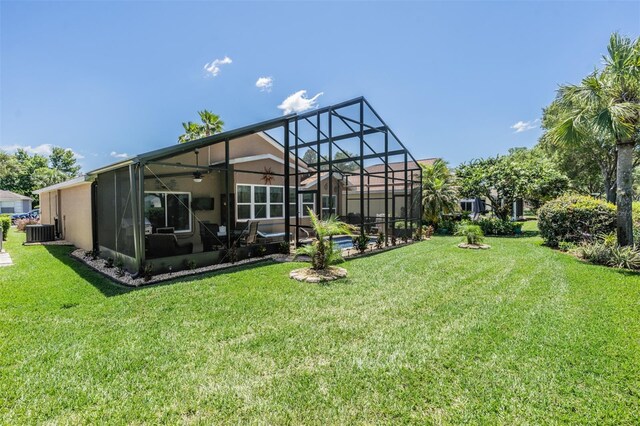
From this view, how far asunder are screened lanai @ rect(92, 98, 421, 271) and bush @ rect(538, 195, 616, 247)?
226 inches

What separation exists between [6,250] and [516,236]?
23.8m

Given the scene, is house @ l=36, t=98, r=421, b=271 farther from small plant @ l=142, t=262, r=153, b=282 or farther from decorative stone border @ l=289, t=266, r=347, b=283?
decorative stone border @ l=289, t=266, r=347, b=283

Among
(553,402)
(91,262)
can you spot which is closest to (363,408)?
(553,402)

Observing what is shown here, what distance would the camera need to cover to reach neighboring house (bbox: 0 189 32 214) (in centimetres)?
3155

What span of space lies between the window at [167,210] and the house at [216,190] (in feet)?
0.12

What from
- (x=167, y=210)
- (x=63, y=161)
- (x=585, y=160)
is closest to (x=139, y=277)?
(x=167, y=210)

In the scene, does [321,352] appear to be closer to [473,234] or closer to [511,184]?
[473,234]

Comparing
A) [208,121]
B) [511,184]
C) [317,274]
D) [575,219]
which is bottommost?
[317,274]

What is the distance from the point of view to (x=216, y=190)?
42.6 ft

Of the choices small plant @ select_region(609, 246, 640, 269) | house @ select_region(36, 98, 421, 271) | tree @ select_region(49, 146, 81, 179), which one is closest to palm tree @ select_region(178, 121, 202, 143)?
house @ select_region(36, 98, 421, 271)

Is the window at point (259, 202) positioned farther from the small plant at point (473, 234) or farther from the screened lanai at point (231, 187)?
the small plant at point (473, 234)

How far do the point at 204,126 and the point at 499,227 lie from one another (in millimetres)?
22348

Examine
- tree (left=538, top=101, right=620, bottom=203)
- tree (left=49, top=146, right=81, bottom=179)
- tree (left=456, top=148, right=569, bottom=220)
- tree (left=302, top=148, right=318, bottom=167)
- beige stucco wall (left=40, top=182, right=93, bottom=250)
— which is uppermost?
tree (left=49, top=146, right=81, bottom=179)

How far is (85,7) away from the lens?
9742mm
